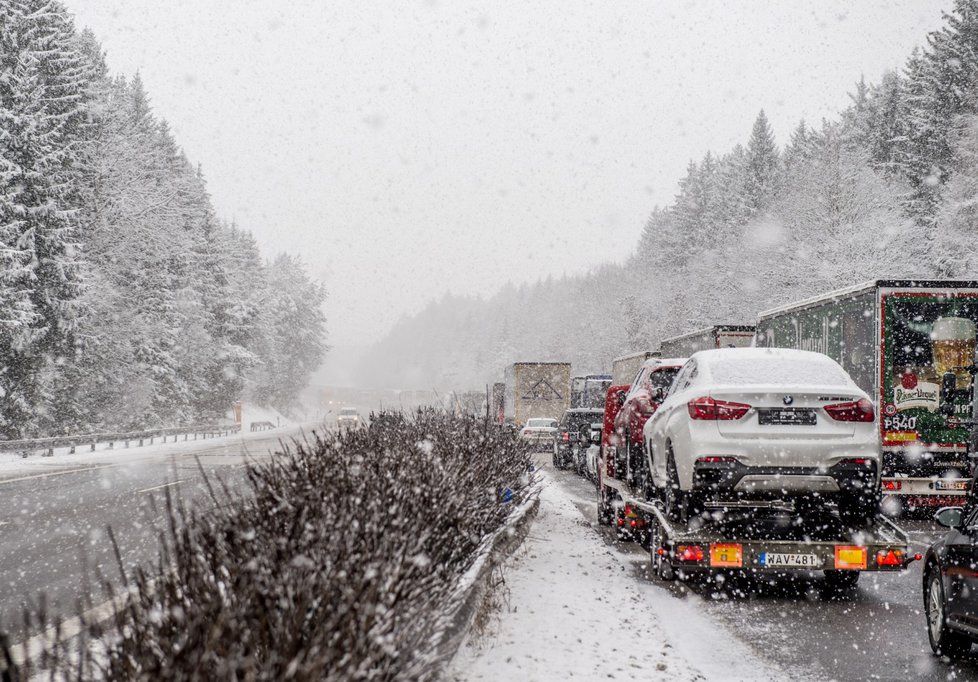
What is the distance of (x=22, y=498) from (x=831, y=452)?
14.5m

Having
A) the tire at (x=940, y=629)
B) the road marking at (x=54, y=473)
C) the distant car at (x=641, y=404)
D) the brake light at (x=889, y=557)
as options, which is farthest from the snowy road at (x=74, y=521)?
the brake light at (x=889, y=557)

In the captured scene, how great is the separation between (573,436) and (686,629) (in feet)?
67.4

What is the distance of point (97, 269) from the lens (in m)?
38.0

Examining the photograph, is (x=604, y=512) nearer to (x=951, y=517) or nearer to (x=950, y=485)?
(x=950, y=485)

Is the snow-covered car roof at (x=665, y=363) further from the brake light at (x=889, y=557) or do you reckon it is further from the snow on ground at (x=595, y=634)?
the brake light at (x=889, y=557)

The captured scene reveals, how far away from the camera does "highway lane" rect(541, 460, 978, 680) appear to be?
638cm

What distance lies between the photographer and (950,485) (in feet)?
46.9

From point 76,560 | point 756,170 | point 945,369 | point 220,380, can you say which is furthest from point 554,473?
point 756,170

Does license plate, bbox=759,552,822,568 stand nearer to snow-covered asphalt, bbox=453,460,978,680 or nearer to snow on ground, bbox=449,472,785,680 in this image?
snow-covered asphalt, bbox=453,460,978,680

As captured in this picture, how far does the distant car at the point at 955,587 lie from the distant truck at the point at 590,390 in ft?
97.8

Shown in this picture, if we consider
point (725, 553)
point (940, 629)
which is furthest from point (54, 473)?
point (940, 629)

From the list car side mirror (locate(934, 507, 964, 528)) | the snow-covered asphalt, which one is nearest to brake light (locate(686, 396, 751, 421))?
the snow-covered asphalt

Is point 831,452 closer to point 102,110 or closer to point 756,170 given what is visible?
point 102,110

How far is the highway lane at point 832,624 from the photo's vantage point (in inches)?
251
